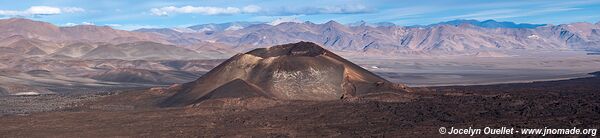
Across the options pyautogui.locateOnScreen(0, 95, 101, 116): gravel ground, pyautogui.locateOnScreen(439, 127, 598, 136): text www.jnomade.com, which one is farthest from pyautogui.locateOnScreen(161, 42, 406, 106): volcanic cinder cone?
pyautogui.locateOnScreen(439, 127, 598, 136): text www.jnomade.com

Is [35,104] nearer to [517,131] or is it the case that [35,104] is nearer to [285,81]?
[285,81]

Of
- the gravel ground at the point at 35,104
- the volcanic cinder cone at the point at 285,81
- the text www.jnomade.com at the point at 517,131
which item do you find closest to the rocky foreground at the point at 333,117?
the text www.jnomade.com at the point at 517,131

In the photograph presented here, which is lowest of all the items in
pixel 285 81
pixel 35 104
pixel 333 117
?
pixel 35 104

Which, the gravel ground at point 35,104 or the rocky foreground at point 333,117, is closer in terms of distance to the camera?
the rocky foreground at point 333,117

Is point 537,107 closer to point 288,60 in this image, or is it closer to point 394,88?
point 394,88

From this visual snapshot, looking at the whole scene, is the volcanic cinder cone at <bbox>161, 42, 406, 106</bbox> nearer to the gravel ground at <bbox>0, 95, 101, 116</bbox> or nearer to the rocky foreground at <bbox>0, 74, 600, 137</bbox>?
the rocky foreground at <bbox>0, 74, 600, 137</bbox>

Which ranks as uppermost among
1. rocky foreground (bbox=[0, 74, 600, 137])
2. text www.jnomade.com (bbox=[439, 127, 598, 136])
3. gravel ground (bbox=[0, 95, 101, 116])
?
text www.jnomade.com (bbox=[439, 127, 598, 136])

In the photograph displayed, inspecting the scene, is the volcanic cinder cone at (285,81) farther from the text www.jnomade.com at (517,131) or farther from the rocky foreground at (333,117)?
the text www.jnomade.com at (517,131)

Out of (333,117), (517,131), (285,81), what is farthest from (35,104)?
(517,131)
